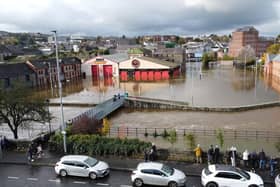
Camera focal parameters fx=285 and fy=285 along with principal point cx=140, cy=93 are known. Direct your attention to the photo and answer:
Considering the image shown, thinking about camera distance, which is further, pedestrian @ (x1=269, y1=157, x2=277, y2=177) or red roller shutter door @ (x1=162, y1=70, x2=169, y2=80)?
red roller shutter door @ (x1=162, y1=70, x2=169, y2=80)

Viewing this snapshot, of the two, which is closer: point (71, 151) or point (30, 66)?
point (71, 151)

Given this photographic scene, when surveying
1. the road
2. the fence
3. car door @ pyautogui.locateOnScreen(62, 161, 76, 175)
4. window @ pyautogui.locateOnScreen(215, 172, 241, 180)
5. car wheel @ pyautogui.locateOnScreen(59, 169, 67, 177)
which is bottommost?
the fence

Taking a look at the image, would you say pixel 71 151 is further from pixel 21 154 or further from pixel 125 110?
pixel 125 110

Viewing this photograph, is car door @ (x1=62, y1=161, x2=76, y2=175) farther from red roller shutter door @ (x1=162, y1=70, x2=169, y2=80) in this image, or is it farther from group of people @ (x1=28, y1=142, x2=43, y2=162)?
red roller shutter door @ (x1=162, y1=70, x2=169, y2=80)

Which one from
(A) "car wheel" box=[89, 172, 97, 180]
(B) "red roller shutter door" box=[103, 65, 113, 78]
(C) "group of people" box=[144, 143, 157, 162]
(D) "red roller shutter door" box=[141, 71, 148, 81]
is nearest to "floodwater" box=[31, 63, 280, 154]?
(C) "group of people" box=[144, 143, 157, 162]

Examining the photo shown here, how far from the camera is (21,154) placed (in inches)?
790

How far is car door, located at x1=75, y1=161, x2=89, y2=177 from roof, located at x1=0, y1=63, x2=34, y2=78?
146 feet

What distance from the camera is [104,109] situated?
34094mm

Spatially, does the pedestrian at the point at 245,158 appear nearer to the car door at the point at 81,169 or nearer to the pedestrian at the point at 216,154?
the pedestrian at the point at 216,154

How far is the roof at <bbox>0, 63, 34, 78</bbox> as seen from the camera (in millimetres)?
55000

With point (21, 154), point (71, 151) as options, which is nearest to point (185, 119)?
point (71, 151)

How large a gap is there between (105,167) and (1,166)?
23.7 feet

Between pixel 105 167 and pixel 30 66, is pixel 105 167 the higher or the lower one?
the lower one

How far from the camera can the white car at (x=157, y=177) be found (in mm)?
14352
